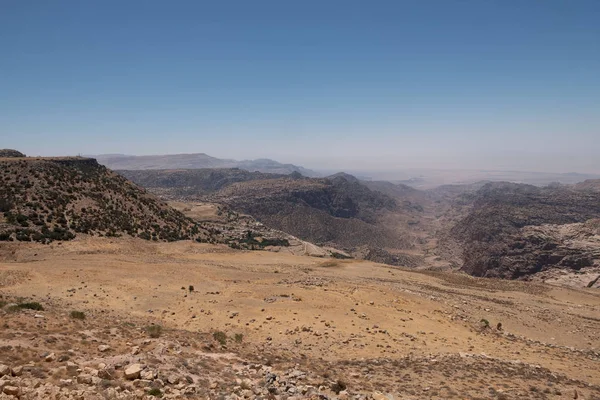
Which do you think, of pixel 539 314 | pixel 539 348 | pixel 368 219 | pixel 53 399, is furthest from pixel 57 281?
pixel 368 219

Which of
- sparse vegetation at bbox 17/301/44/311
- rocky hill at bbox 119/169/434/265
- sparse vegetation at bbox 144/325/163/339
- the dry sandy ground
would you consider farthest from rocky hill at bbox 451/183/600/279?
sparse vegetation at bbox 17/301/44/311

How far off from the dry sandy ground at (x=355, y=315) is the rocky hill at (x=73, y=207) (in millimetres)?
3924

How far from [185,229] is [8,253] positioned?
2163 centimetres

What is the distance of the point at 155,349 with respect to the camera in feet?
37.6

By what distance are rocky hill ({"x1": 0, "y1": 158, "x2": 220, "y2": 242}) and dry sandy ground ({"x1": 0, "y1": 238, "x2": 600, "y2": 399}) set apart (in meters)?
3.92

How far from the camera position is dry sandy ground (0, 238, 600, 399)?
12664 millimetres

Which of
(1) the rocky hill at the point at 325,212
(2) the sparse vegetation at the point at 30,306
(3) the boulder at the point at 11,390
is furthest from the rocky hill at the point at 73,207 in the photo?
(1) the rocky hill at the point at 325,212

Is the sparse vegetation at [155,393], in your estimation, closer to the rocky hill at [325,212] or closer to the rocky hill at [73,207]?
the rocky hill at [73,207]

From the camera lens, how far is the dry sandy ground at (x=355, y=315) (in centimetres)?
1266

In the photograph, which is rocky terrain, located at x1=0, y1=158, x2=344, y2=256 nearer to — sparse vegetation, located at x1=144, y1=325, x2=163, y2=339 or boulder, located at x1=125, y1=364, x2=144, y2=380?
sparse vegetation, located at x1=144, y1=325, x2=163, y2=339

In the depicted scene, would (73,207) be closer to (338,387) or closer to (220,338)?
(220,338)

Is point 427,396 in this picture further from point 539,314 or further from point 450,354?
point 539,314

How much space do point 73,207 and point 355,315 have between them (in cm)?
3437

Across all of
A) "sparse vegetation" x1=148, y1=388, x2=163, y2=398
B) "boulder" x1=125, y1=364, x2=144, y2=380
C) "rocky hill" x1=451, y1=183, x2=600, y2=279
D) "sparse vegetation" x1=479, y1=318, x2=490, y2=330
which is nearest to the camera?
"sparse vegetation" x1=148, y1=388, x2=163, y2=398
